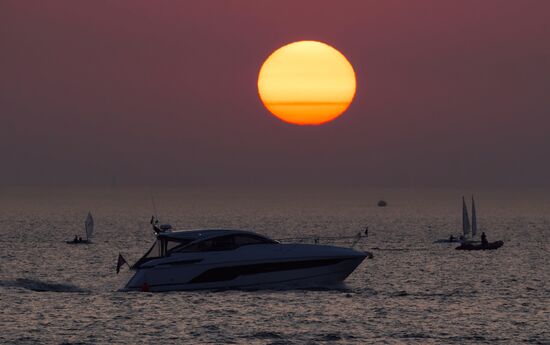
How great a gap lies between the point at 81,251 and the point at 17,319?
61397 mm

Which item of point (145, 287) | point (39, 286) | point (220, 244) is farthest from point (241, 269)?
point (39, 286)

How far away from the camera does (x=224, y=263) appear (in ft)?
183

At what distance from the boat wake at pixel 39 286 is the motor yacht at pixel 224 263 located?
1120 cm

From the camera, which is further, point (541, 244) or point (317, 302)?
point (541, 244)

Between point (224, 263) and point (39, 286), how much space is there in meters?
18.0

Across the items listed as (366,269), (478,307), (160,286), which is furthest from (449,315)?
(366,269)

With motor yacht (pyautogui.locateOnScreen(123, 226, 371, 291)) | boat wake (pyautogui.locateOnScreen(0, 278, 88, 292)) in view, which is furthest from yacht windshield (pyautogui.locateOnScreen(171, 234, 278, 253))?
boat wake (pyautogui.locateOnScreen(0, 278, 88, 292))

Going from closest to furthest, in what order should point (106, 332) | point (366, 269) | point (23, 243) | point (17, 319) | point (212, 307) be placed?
point (106, 332), point (17, 319), point (212, 307), point (366, 269), point (23, 243)

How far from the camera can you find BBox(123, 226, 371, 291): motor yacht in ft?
183

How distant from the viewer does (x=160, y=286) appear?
55875 mm

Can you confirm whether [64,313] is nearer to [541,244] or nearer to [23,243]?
[23,243]

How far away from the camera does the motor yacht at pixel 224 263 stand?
5569 cm

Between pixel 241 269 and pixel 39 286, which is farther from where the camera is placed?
pixel 39 286

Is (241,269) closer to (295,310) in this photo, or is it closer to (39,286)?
(295,310)
